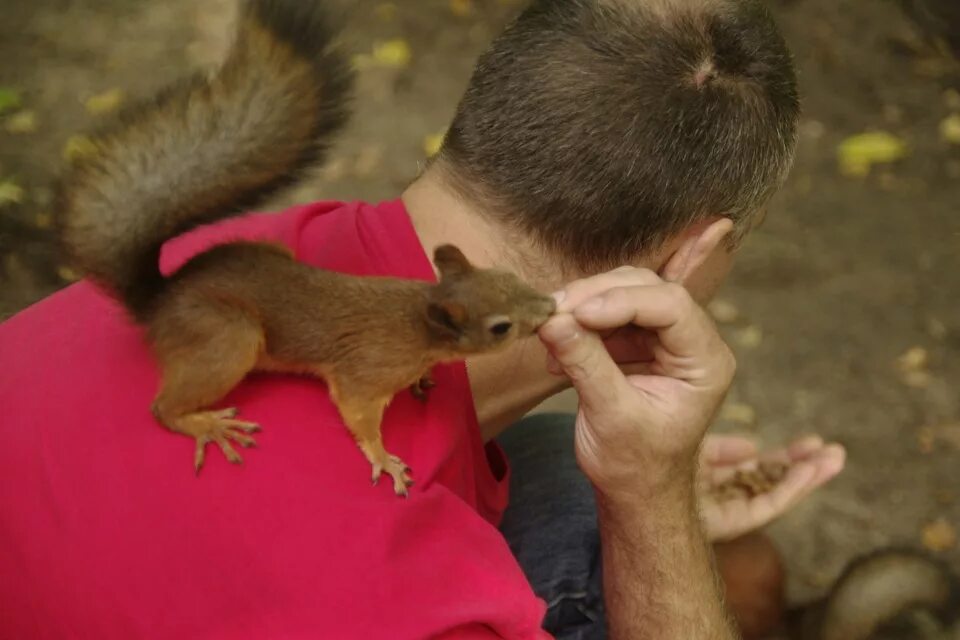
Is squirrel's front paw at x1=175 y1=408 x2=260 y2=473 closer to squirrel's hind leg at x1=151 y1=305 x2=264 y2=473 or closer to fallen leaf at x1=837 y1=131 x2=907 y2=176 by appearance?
squirrel's hind leg at x1=151 y1=305 x2=264 y2=473

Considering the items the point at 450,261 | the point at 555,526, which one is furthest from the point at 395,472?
the point at 555,526

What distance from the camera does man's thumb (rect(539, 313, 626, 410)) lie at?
1.58m

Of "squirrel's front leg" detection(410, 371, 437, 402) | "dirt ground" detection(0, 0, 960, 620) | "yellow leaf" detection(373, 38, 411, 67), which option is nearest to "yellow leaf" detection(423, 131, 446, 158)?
"dirt ground" detection(0, 0, 960, 620)

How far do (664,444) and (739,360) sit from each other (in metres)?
2.09

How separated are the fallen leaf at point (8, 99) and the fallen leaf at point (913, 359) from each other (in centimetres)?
391

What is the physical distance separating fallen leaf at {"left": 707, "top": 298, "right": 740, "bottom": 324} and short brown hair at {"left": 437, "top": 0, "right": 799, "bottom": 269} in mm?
1931

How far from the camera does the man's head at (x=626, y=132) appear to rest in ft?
6.07

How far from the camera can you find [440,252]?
5.51 feet

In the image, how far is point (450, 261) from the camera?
168 centimetres

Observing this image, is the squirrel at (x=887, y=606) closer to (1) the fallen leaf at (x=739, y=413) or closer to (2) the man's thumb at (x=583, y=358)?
(1) the fallen leaf at (x=739, y=413)

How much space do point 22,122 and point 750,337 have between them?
329cm

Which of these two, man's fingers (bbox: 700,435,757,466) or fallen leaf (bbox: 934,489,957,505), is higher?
man's fingers (bbox: 700,435,757,466)

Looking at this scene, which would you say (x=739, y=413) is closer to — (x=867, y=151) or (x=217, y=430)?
(x=867, y=151)

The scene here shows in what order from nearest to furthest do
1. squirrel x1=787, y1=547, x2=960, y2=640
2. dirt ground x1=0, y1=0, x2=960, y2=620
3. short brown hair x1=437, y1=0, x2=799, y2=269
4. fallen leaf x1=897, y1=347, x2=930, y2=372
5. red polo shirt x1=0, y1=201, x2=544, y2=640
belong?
red polo shirt x1=0, y1=201, x2=544, y2=640, short brown hair x1=437, y1=0, x2=799, y2=269, squirrel x1=787, y1=547, x2=960, y2=640, dirt ground x1=0, y1=0, x2=960, y2=620, fallen leaf x1=897, y1=347, x2=930, y2=372
